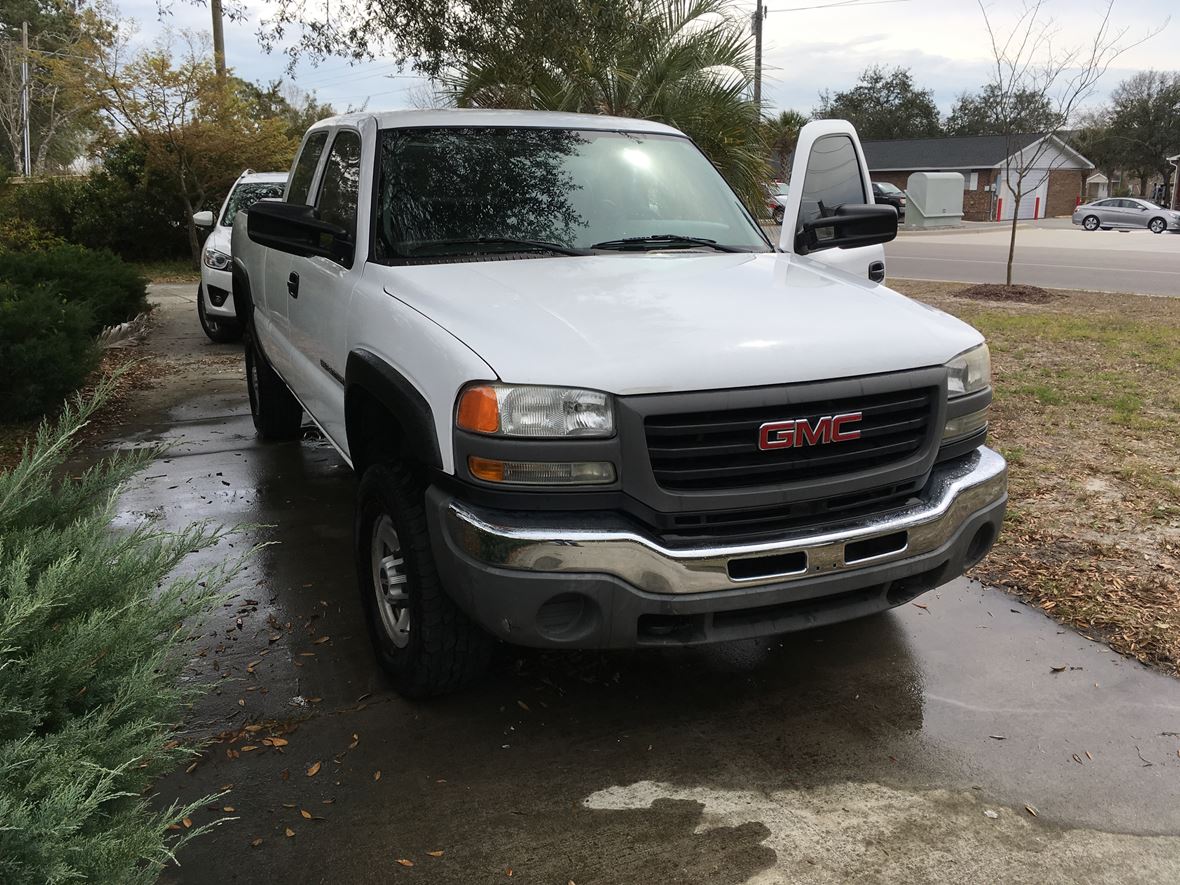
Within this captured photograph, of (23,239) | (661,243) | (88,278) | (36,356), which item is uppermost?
(661,243)

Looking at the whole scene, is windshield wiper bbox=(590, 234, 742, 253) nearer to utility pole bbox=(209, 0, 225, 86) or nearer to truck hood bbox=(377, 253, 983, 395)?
truck hood bbox=(377, 253, 983, 395)

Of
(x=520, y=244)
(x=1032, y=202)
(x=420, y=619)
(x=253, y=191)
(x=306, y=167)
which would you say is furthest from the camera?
(x=1032, y=202)

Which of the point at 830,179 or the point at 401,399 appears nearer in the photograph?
the point at 401,399

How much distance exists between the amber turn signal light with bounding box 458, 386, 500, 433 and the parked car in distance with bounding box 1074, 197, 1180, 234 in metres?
44.3

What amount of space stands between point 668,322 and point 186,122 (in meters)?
18.4

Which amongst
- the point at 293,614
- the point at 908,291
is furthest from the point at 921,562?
the point at 908,291

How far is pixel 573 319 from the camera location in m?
3.12

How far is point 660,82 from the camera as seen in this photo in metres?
11.4

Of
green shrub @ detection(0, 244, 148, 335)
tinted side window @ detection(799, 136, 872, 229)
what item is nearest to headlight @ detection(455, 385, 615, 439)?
tinted side window @ detection(799, 136, 872, 229)

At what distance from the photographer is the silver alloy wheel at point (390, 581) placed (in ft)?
11.4

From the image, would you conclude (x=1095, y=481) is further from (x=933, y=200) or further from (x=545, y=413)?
(x=933, y=200)

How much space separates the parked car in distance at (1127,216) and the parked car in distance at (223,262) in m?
39.1

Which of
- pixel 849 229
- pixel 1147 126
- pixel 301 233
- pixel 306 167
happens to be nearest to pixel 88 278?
pixel 306 167

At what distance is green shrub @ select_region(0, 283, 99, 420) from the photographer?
23.4 feet
